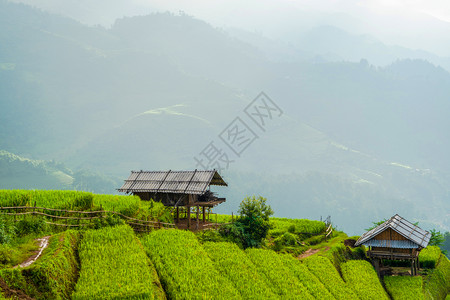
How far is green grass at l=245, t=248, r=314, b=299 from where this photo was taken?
21.1 metres

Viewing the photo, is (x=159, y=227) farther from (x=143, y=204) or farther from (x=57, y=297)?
(x=57, y=297)

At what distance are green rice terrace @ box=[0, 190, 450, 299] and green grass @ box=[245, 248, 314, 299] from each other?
0.07 m

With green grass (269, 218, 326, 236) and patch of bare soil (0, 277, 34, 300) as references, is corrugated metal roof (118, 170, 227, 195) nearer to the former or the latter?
green grass (269, 218, 326, 236)

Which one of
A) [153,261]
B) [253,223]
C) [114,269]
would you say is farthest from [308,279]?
[114,269]

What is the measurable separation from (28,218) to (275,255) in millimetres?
15385

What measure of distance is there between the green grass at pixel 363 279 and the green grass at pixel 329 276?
86cm

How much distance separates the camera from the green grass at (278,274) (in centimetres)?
2109

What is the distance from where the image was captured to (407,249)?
30.7m

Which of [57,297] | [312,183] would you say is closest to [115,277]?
[57,297]

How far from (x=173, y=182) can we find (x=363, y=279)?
15.8 metres

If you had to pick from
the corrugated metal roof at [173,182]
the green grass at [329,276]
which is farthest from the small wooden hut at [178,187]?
the green grass at [329,276]

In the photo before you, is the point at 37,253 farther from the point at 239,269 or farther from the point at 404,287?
the point at 404,287

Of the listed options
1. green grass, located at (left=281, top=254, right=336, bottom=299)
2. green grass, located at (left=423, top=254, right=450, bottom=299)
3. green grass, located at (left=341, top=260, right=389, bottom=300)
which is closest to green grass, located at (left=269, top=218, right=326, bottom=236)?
green grass, located at (left=341, top=260, right=389, bottom=300)

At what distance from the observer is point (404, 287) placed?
1119 inches
